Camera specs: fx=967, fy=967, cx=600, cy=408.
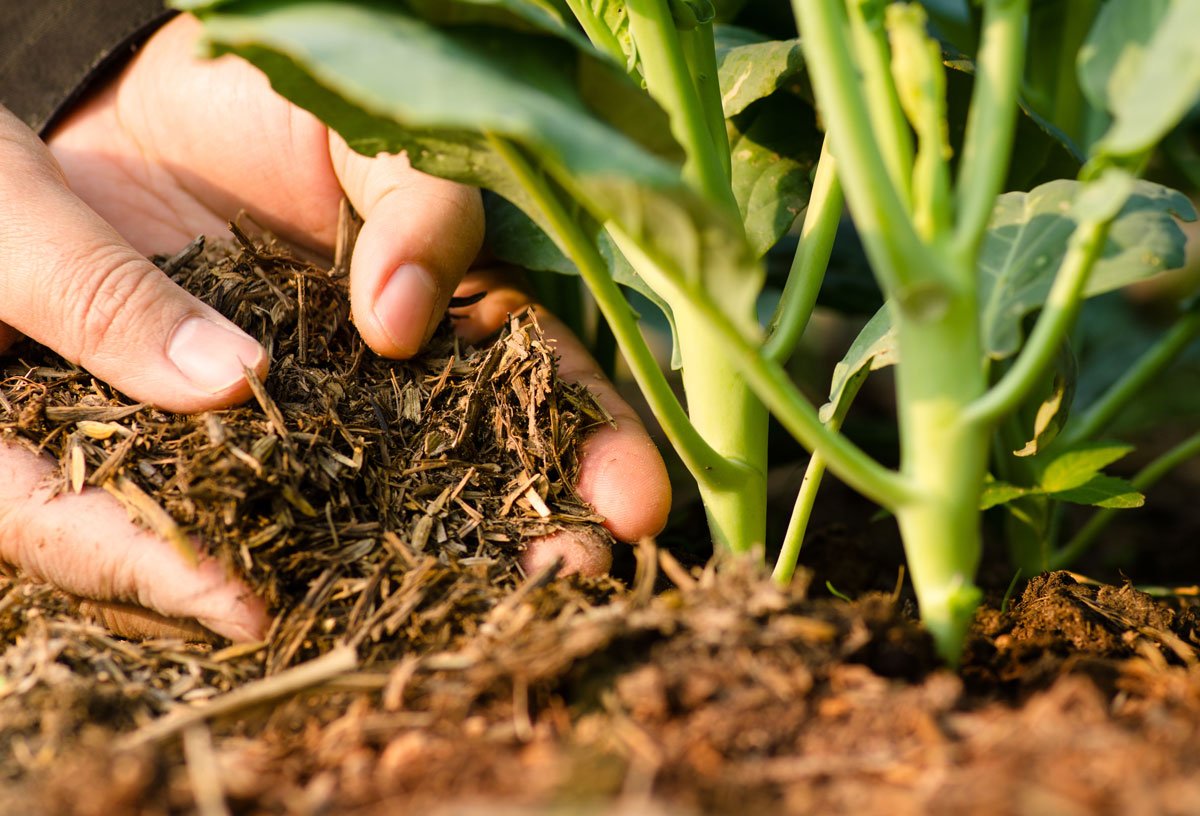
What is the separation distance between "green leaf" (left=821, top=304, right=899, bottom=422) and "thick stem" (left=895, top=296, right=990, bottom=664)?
→ 161mm

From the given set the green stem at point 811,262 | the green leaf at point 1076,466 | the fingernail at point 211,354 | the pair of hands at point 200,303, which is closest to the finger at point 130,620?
the pair of hands at point 200,303

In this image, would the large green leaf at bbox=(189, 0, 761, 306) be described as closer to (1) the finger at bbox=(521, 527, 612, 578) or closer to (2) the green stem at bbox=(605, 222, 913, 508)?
(2) the green stem at bbox=(605, 222, 913, 508)

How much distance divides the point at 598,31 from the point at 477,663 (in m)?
0.76

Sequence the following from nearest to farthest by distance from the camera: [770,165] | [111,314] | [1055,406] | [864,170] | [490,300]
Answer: [864,170], [111,314], [1055,406], [770,165], [490,300]

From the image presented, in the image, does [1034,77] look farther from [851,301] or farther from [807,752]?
[807,752]

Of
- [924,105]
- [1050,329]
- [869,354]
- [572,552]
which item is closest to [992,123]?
[924,105]

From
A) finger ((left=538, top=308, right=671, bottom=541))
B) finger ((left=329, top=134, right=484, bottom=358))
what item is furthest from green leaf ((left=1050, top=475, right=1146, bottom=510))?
finger ((left=329, top=134, right=484, bottom=358))

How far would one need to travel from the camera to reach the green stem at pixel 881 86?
82cm

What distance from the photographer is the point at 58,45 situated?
1.80 metres

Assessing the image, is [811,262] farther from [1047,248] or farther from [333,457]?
[333,457]

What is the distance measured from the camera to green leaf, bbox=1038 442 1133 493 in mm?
1145

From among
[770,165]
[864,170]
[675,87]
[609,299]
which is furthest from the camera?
[770,165]

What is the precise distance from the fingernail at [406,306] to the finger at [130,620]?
431 mm

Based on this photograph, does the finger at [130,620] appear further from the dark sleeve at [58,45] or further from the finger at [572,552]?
the dark sleeve at [58,45]
